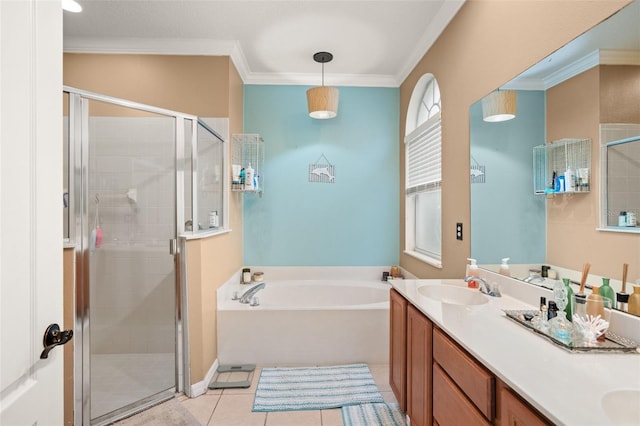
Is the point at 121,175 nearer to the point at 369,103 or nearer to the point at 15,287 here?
the point at 15,287

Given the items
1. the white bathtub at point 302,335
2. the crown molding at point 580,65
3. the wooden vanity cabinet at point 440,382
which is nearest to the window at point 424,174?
the white bathtub at point 302,335

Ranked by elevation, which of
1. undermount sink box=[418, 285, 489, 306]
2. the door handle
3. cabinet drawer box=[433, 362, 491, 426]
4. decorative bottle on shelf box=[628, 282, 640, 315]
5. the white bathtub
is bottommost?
the white bathtub

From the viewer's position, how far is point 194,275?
2238 millimetres

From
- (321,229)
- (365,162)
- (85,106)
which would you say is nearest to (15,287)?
(85,106)

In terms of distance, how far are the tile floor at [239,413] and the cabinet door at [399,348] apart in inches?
12.8

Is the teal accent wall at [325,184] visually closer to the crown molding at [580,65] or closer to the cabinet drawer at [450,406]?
the crown molding at [580,65]

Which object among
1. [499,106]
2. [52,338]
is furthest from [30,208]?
[499,106]

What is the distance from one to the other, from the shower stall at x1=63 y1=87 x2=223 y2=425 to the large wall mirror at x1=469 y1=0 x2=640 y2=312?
1.98m

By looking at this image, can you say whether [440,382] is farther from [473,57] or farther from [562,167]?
[473,57]

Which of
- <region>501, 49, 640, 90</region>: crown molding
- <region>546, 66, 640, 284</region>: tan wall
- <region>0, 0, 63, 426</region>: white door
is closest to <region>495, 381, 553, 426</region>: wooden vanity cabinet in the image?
<region>546, 66, 640, 284</region>: tan wall

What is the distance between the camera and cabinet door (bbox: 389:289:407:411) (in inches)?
69.2

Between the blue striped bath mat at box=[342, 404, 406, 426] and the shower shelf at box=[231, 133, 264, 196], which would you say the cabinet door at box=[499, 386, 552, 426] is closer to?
the blue striped bath mat at box=[342, 404, 406, 426]

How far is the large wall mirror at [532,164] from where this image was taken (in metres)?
1.02

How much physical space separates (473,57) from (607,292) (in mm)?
1523
